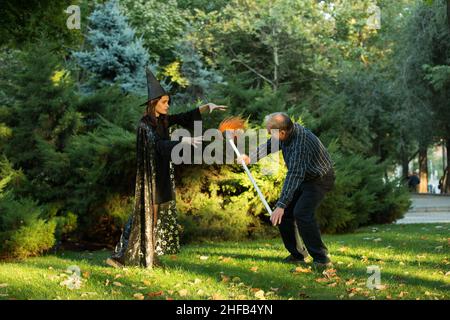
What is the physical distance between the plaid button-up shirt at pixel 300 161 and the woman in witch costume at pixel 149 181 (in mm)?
1098

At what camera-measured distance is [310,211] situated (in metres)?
7.04

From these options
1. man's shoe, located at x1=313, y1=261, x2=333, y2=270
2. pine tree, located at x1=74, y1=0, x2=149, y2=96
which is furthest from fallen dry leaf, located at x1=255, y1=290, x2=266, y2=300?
pine tree, located at x1=74, y1=0, x2=149, y2=96

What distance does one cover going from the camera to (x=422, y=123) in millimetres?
30625

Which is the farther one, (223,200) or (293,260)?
(223,200)

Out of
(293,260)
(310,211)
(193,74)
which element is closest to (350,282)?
(310,211)

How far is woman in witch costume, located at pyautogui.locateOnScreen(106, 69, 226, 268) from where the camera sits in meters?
7.16

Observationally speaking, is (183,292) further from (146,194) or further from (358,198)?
(358,198)

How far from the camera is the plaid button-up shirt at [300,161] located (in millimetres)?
6941

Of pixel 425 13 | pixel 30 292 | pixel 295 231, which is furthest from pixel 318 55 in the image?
pixel 30 292

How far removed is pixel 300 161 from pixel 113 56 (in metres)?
14.9

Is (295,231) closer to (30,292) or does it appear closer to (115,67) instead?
(30,292)

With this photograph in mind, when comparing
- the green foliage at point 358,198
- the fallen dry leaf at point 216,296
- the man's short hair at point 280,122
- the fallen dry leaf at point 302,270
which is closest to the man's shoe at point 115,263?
the fallen dry leaf at point 216,296

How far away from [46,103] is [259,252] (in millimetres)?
6232

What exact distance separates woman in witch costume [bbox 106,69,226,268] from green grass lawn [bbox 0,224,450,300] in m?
0.22
